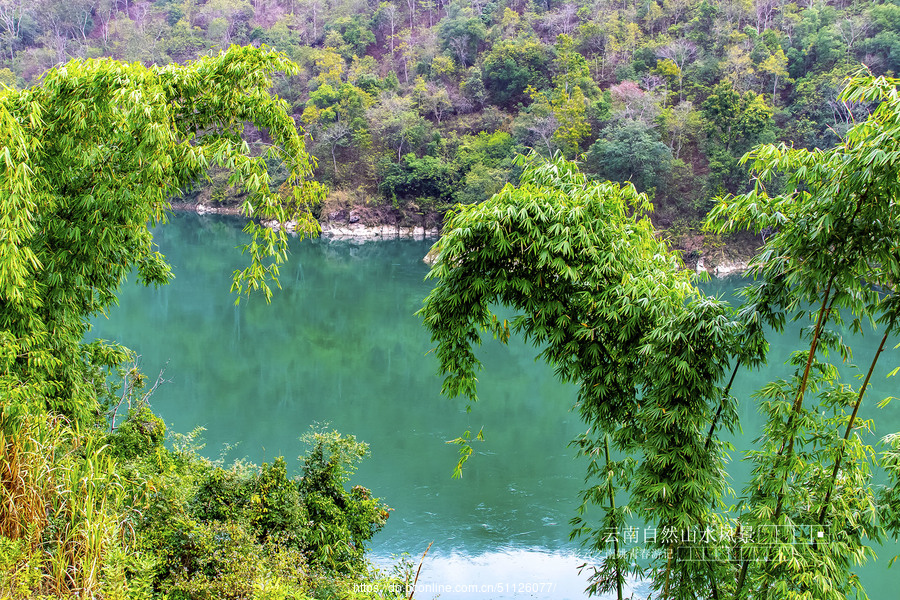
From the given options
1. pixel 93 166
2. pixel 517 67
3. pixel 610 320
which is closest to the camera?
pixel 610 320

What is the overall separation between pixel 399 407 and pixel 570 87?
1655 cm

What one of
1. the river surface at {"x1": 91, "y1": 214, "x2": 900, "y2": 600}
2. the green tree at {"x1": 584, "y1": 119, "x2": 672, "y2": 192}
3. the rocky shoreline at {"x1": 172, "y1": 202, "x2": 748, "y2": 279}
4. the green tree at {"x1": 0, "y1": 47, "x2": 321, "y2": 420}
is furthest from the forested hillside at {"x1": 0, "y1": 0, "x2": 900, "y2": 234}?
the green tree at {"x1": 0, "y1": 47, "x2": 321, "y2": 420}

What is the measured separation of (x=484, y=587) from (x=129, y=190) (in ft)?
13.1

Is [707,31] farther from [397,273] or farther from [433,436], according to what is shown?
[433,436]

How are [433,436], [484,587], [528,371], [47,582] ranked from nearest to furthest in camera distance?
1. [47,582]
2. [484,587]
3. [433,436]
4. [528,371]

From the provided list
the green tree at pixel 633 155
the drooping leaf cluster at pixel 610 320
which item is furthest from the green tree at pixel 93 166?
the green tree at pixel 633 155

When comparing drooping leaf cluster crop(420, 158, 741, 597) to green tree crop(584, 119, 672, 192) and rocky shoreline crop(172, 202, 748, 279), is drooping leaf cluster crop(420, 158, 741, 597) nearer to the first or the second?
green tree crop(584, 119, 672, 192)

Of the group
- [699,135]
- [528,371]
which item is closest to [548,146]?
[699,135]

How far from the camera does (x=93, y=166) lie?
3191 millimetres

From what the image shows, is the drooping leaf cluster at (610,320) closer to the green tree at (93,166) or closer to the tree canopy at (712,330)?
the tree canopy at (712,330)

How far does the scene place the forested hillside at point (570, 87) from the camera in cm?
1923

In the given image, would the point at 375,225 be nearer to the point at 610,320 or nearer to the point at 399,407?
the point at 399,407

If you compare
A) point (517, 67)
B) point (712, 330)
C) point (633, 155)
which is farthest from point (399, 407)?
point (517, 67)

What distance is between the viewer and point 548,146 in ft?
66.2
